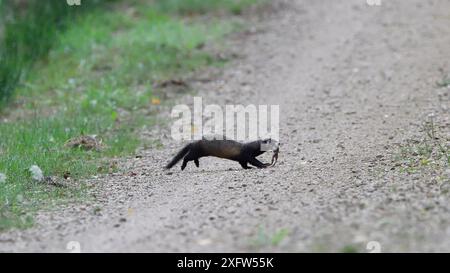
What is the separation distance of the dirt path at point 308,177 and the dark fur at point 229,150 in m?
0.17

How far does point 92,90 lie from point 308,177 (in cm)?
545

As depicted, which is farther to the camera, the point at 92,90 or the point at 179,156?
the point at 92,90

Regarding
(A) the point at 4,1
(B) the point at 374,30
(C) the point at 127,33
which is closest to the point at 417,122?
(B) the point at 374,30

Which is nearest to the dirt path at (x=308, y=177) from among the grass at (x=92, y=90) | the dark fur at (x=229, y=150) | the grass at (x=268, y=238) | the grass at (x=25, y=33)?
the grass at (x=268, y=238)

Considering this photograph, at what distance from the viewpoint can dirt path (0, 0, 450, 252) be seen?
547 centimetres

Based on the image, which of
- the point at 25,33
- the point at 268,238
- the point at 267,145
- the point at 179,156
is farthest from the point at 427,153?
the point at 25,33

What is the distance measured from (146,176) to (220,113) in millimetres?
3102

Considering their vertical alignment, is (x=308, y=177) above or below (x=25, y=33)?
below

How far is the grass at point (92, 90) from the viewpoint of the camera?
8086 mm

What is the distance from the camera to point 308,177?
7.45 meters

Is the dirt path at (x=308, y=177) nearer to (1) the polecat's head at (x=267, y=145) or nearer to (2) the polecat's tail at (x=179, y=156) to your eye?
(2) the polecat's tail at (x=179, y=156)

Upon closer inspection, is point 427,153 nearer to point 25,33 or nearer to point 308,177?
point 308,177

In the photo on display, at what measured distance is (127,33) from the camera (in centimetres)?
1530
